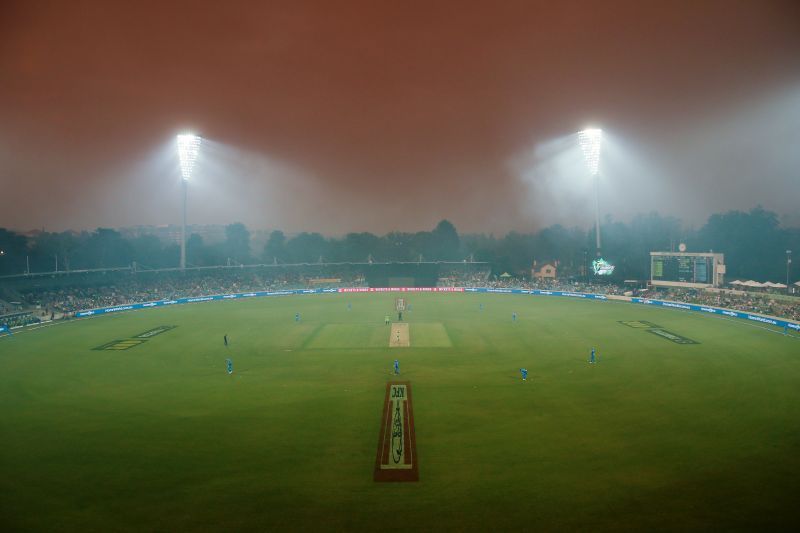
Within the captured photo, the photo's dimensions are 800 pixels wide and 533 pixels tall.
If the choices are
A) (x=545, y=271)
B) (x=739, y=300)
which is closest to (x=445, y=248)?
(x=545, y=271)

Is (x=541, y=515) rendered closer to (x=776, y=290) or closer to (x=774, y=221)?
(x=776, y=290)

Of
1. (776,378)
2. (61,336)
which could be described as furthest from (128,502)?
(61,336)

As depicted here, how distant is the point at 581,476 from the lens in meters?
16.8

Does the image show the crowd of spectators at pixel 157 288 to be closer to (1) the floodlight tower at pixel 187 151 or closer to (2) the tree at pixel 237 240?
(1) the floodlight tower at pixel 187 151

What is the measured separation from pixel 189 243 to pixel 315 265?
36.6m

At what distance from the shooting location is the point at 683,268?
67.2 metres

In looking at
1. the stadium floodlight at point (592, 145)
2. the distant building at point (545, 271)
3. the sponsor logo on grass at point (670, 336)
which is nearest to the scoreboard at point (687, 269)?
the stadium floodlight at point (592, 145)

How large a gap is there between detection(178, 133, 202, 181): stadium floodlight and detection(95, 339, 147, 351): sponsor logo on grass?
37.6 meters

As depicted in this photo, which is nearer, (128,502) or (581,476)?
(128,502)

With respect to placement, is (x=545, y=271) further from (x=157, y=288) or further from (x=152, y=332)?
(x=152, y=332)

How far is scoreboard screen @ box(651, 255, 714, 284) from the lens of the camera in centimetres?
6488

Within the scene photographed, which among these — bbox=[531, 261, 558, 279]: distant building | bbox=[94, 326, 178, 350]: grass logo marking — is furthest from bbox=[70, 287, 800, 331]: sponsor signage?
bbox=[531, 261, 558, 279]: distant building

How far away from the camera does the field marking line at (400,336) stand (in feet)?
132

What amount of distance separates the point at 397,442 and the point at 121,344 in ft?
103
